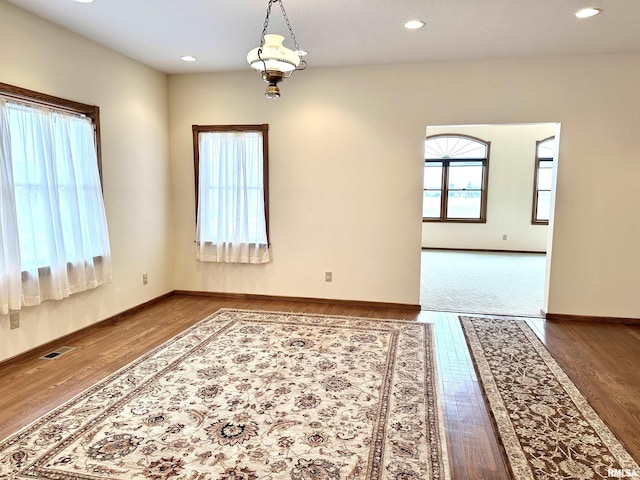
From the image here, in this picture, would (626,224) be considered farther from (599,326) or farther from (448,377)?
(448,377)

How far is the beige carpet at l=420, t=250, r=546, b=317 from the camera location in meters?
4.75

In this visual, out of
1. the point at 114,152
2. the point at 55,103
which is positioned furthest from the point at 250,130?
the point at 55,103

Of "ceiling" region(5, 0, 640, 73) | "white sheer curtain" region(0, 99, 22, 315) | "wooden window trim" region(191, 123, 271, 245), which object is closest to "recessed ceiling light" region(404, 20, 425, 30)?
"ceiling" region(5, 0, 640, 73)

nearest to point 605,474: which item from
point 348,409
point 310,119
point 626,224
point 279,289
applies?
point 348,409

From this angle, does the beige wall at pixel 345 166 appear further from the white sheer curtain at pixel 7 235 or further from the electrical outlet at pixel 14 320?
the white sheer curtain at pixel 7 235

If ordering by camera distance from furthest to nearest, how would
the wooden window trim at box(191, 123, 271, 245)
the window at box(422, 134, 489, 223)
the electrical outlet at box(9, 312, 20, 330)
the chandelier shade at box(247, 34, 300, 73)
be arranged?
the window at box(422, 134, 489, 223), the wooden window trim at box(191, 123, 271, 245), the electrical outlet at box(9, 312, 20, 330), the chandelier shade at box(247, 34, 300, 73)

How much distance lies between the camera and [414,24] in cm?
331

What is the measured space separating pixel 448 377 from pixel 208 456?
1754 millimetres

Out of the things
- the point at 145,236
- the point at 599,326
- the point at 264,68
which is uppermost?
the point at 264,68

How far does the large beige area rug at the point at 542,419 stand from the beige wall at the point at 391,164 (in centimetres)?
139

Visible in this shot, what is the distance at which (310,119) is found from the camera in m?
4.66

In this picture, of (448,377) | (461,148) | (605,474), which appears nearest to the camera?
(605,474)

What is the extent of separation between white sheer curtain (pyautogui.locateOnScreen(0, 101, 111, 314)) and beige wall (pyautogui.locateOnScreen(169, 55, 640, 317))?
1437 mm

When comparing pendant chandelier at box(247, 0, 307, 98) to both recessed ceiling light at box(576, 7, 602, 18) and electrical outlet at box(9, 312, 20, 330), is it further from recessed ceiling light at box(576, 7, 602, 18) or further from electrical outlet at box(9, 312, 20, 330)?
electrical outlet at box(9, 312, 20, 330)
